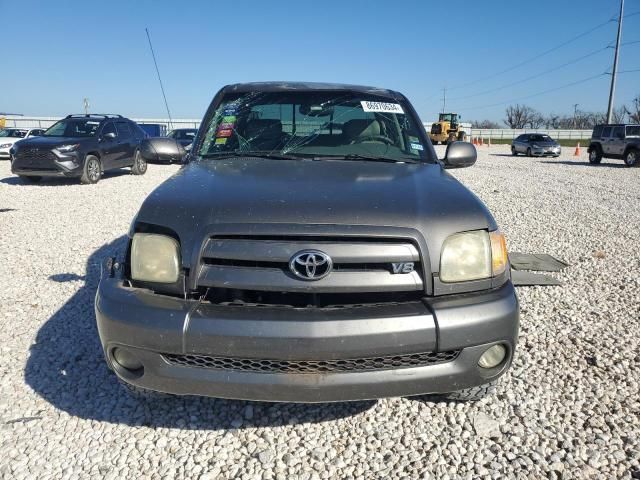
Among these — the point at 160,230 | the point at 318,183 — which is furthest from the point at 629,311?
the point at 160,230

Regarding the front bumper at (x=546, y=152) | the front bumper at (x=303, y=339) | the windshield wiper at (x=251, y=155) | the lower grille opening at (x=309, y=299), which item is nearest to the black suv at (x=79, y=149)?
the windshield wiper at (x=251, y=155)

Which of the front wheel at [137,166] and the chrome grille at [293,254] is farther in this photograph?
the front wheel at [137,166]

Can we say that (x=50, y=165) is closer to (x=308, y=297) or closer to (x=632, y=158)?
(x=308, y=297)

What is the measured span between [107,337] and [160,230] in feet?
1.66

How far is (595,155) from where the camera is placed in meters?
20.6

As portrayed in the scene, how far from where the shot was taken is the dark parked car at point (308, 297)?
179 centimetres

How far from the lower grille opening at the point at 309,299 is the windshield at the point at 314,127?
1.25 m

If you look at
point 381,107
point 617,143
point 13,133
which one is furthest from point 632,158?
point 13,133

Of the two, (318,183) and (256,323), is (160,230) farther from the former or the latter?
(318,183)

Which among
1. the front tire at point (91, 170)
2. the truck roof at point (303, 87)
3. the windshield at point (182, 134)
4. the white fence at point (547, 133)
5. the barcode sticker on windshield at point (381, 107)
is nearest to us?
the barcode sticker on windshield at point (381, 107)

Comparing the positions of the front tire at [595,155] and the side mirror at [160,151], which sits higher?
the side mirror at [160,151]

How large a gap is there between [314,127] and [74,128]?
11065 mm

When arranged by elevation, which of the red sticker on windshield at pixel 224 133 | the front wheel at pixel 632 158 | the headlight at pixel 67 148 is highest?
the red sticker on windshield at pixel 224 133

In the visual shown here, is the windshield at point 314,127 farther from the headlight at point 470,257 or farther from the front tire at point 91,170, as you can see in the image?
the front tire at point 91,170
